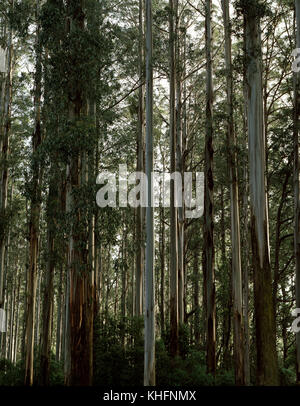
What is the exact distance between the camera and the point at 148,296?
9.84 metres

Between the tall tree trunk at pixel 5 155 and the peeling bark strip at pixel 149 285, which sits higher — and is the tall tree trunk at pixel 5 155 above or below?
above

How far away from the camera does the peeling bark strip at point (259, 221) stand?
7.87 meters

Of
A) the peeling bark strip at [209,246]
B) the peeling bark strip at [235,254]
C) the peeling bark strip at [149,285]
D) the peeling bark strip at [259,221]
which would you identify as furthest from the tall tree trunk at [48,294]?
the peeling bark strip at [259,221]

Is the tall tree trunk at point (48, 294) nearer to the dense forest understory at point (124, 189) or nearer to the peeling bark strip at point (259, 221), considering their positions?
the dense forest understory at point (124, 189)

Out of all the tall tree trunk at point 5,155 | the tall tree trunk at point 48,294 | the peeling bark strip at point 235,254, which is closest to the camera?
the peeling bark strip at point 235,254

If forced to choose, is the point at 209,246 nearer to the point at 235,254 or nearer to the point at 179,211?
the point at 235,254

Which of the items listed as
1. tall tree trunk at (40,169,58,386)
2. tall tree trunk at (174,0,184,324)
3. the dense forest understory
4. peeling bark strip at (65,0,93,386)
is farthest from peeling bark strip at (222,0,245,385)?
tall tree trunk at (40,169,58,386)

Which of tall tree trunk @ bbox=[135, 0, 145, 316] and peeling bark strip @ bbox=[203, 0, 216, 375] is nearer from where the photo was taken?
peeling bark strip @ bbox=[203, 0, 216, 375]

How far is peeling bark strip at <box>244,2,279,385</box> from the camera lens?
25.8 feet

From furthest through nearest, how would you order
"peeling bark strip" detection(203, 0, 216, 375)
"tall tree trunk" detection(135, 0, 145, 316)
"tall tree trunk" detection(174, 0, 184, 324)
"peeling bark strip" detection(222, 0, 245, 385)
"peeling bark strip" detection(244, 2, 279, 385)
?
"tall tree trunk" detection(135, 0, 145, 316) < "tall tree trunk" detection(174, 0, 184, 324) < "peeling bark strip" detection(203, 0, 216, 375) < "peeling bark strip" detection(222, 0, 245, 385) < "peeling bark strip" detection(244, 2, 279, 385)

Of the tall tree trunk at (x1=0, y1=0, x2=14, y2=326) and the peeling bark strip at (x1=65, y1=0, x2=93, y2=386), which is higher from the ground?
the tall tree trunk at (x1=0, y1=0, x2=14, y2=326)

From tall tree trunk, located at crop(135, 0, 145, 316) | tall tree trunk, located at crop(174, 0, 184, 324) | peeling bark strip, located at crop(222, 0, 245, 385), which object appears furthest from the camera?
tall tree trunk, located at crop(135, 0, 145, 316)

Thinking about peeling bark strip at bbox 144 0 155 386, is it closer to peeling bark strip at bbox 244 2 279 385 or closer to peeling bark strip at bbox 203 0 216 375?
peeling bark strip at bbox 244 2 279 385

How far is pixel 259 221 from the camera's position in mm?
8359
